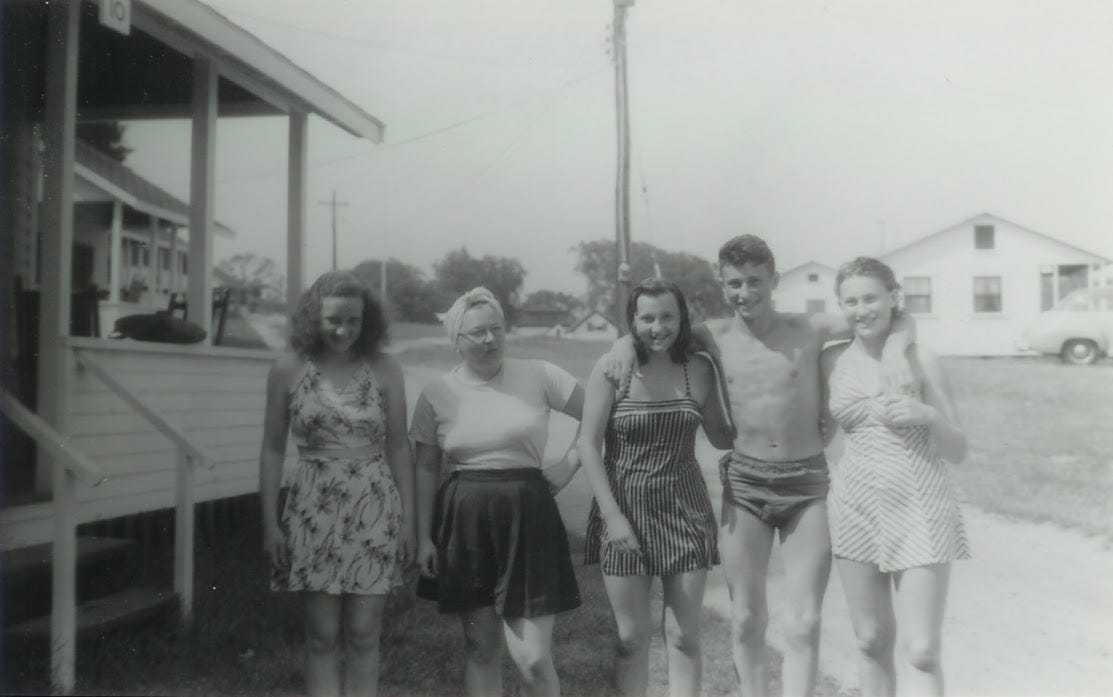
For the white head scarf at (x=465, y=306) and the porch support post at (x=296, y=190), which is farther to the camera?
the porch support post at (x=296, y=190)

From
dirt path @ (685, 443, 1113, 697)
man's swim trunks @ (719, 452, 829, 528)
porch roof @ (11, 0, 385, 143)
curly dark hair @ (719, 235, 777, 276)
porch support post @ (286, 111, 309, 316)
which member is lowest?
dirt path @ (685, 443, 1113, 697)

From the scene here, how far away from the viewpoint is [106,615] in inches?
154

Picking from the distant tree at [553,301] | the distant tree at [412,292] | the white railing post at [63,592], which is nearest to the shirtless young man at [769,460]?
the white railing post at [63,592]

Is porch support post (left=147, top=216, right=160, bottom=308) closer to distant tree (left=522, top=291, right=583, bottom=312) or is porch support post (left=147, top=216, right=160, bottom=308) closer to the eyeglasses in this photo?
distant tree (left=522, top=291, right=583, bottom=312)

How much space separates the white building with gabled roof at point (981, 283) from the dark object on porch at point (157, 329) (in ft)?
47.9

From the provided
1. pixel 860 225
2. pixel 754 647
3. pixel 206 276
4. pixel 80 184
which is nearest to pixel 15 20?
pixel 206 276

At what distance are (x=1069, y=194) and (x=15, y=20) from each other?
5.85 metres

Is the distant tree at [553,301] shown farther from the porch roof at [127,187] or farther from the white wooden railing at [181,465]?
the white wooden railing at [181,465]

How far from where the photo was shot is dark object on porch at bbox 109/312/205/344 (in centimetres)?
536

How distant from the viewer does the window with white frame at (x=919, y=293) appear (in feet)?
60.6

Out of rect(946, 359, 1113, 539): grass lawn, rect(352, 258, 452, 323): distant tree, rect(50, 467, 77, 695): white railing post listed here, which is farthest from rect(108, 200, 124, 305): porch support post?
rect(946, 359, 1113, 539): grass lawn

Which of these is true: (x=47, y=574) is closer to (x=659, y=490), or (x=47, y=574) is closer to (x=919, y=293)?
(x=659, y=490)

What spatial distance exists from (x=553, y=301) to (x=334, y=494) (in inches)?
424

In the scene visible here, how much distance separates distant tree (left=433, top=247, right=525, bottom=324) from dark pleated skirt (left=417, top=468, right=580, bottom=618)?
887 cm
